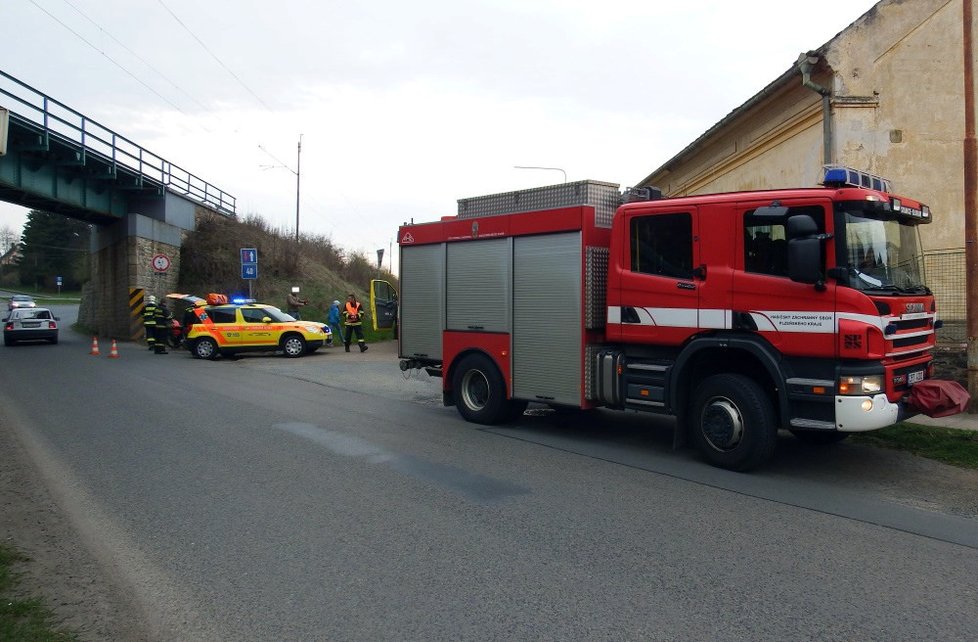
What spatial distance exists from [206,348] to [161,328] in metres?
3.90

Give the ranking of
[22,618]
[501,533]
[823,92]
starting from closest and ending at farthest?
[22,618] → [501,533] → [823,92]

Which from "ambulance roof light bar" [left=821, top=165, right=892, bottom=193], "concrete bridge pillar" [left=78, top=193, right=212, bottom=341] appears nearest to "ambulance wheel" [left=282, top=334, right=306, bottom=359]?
"concrete bridge pillar" [left=78, top=193, right=212, bottom=341]

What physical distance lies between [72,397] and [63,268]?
8656 cm

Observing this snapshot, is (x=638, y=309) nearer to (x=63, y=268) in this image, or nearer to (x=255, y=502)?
(x=255, y=502)

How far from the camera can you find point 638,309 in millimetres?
7914

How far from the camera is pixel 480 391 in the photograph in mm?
10094

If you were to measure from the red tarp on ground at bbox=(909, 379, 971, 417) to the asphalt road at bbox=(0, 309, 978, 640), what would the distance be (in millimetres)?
714

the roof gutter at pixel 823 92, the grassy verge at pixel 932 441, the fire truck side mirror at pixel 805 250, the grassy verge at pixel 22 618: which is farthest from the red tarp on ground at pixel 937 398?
the roof gutter at pixel 823 92

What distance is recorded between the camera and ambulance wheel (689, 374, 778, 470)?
686cm

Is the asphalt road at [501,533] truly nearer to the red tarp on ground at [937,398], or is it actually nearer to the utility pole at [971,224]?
the red tarp on ground at [937,398]

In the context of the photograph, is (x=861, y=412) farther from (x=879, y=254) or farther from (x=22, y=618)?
(x=22, y=618)

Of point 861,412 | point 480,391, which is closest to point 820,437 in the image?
point 861,412

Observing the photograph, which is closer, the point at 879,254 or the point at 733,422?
the point at 879,254

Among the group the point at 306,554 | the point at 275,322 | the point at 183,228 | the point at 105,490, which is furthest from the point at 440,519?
the point at 183,228
